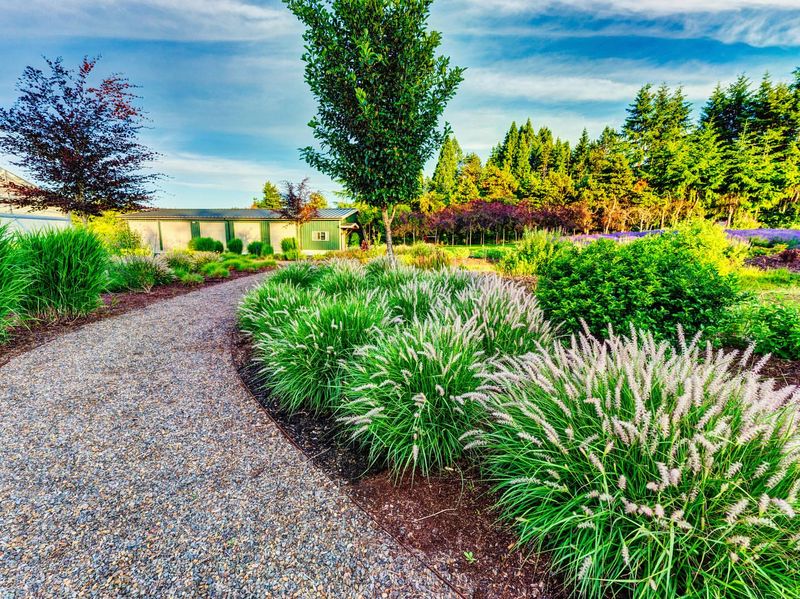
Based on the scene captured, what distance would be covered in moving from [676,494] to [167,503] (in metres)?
2.95

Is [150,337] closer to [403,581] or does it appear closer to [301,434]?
[301,434]

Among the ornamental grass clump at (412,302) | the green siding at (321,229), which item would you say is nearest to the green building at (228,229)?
the green siding at (321,229)

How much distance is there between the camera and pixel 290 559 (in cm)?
185

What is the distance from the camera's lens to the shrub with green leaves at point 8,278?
4.97 metres

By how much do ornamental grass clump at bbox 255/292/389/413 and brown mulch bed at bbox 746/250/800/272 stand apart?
11.6m

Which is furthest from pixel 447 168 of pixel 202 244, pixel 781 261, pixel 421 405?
pixel 421 405

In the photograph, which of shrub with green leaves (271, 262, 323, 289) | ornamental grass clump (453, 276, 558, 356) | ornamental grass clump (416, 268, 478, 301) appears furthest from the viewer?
shrub with green leaves (271, 262, 323, 289)

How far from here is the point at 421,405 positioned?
7.91 ft

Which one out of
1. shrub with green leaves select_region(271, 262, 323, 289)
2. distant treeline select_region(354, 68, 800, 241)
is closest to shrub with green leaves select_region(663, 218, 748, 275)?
shrub with green leaves select_region(271, 262, 323, 289)

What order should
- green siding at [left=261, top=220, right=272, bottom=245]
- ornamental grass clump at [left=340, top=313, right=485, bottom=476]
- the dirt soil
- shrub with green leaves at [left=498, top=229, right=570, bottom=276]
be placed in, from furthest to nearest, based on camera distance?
green siding at [left=261, top=220, right=272, bottom=245]
shrub with green leaves at [left=498, top=229, right=570, bottom=276]
ornamental grass clump at [left=340, top=313, right=485, bottom=476]
the dirt soil

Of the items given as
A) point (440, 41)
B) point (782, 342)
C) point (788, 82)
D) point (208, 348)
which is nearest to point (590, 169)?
point (788, 82)

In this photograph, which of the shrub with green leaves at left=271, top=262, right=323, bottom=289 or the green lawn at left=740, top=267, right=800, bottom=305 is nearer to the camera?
the green lawn at left=740, top=267, right=800, bottom=305

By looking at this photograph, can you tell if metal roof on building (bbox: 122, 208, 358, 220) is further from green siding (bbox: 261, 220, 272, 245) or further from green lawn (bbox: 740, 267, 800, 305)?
green lawn (bbox: 740, 267, 800, 305)

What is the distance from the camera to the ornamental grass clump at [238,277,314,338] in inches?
191
